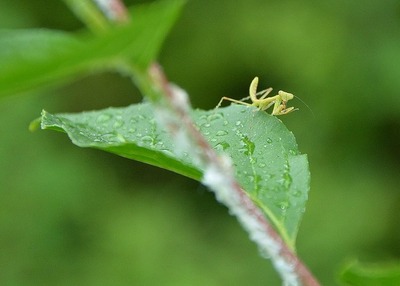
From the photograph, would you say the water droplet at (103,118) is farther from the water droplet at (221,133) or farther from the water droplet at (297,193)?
the water droplet at (297,193)

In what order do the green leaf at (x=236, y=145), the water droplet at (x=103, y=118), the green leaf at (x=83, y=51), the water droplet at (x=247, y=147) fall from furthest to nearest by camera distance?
the water droplet at (x=103, y=118) < the water droplet at (x=247, y=147) < the green leaf at (x=236, y=145) < the green leaf at (x=83, y=51)

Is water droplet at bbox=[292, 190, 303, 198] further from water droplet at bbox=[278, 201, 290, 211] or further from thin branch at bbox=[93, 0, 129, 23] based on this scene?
thin branch at bbox=[93, 0, 129, 23]

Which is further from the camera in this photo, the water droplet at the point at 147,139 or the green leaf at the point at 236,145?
the water droplet at the point at 147,139

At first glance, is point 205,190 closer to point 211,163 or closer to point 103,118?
point 103,118

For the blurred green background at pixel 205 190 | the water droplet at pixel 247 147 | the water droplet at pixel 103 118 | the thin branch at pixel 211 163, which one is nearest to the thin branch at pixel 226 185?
the thin branch at pixel 211 163

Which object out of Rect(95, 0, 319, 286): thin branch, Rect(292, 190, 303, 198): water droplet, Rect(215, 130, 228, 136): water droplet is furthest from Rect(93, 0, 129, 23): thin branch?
Rect(215, 130, 228, 136): water droplet

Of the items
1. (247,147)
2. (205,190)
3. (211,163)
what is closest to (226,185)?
(211,163)
